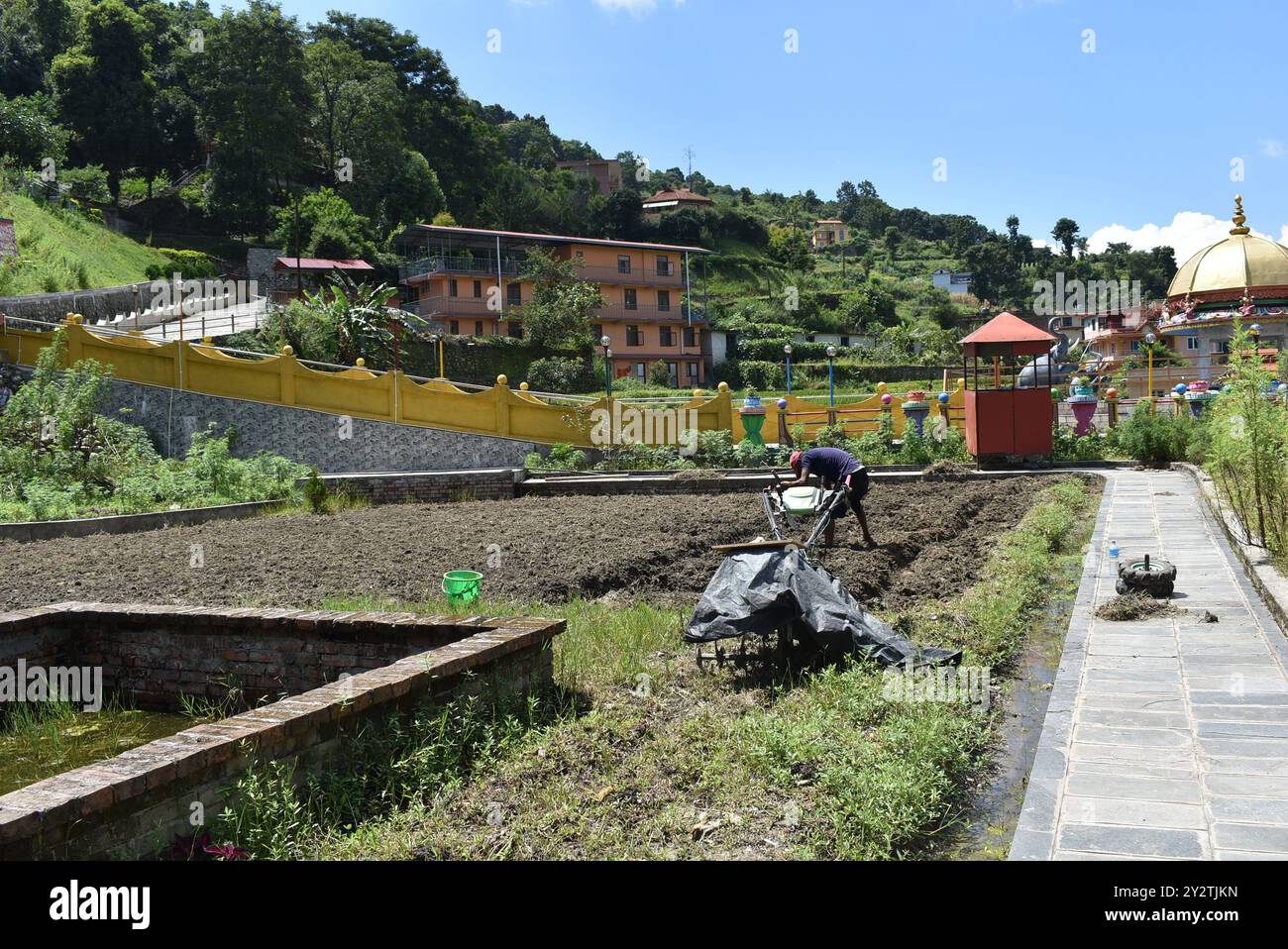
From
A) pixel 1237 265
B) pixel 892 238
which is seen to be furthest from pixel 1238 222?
pixel 892 238

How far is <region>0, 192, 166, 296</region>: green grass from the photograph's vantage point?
96.6 ft

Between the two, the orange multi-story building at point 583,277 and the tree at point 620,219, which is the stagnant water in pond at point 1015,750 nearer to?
the orange multi-story building at point 583,277

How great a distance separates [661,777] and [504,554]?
6557mm

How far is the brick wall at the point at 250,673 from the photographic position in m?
3.49

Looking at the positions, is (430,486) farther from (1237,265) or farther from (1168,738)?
(1237,265)

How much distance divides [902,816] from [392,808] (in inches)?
82.3

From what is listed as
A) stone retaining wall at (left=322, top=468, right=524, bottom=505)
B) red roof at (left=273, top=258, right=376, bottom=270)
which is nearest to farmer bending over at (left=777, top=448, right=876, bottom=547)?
stone retaining wall at (left=322, top=468, right=524, bottom=505)

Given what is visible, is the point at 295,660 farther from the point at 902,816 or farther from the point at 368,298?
the point at 368,298

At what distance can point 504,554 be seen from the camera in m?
11.1

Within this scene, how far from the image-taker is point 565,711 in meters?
5.67

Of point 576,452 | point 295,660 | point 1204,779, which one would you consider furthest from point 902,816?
point 576,452

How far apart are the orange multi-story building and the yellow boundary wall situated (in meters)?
29.2

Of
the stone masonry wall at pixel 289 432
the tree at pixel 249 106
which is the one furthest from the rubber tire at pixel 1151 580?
the tree at pixel 249 106

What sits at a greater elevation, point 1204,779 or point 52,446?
point 52,446
